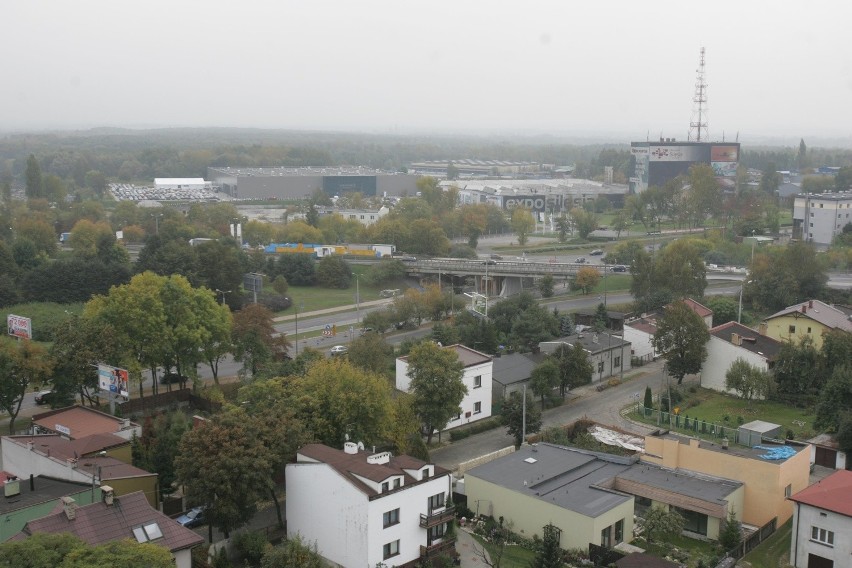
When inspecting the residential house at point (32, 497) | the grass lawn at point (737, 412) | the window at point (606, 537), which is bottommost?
the grass lawn at point (737, 412)

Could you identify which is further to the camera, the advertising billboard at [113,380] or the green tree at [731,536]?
the advertising billboard at [113,380]

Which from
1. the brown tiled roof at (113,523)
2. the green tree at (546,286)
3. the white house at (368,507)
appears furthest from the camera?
the green tree at (546,286)

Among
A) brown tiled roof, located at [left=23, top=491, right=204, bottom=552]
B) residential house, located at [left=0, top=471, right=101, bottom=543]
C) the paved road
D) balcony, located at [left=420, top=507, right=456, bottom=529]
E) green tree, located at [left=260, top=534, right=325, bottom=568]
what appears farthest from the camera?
the paved road

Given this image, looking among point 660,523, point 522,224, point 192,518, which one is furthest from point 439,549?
point 522,224

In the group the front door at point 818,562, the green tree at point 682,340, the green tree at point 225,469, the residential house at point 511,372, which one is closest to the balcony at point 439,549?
the green tree at point 225,469

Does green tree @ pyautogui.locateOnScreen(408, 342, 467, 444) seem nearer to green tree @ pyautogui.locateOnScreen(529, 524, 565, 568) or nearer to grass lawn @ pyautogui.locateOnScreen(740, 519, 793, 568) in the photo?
green tree @ pyautogui.locateOnScreen(529, 524, 565, 568)

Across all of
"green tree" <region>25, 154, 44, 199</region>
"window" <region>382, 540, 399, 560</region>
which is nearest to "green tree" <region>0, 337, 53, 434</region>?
"window" <region>382, 540, 399, 560</region>

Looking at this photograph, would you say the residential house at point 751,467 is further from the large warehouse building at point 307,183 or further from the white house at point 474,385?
the large warehouse building at point 307,183

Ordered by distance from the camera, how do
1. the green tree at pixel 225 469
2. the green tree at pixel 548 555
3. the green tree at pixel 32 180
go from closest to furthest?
1. the green tree at pixel 548 555
2. the green tree at pixel 225 469
3. the green tree at pixel 32 180
